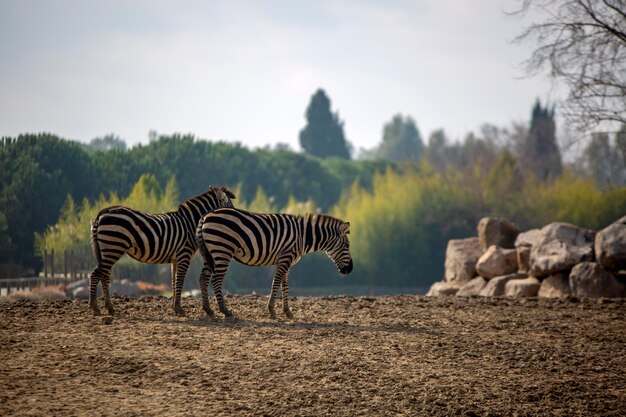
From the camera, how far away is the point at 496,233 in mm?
16812

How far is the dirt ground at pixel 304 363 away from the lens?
22.4ft

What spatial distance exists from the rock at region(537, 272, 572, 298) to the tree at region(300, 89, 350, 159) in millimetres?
58081

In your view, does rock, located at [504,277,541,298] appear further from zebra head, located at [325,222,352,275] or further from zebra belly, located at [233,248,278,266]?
zebra belly, located at [233,248,278,266]

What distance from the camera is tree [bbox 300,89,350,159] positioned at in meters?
72.6

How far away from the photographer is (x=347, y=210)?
31109mm

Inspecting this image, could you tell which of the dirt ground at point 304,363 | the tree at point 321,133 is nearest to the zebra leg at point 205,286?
the dirt ground at point 304,363

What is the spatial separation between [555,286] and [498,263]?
147 cm

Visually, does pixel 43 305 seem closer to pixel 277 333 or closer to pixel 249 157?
pixel 277 333

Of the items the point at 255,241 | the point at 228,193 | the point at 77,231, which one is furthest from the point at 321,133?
the point at 255,241

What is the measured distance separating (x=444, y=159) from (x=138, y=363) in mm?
74251

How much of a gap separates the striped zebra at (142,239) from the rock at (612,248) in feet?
24.5

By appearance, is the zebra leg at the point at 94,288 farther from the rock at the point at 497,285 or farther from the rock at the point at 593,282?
the rock at the point at 593,282

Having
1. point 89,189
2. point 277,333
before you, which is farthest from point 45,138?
point 277,333

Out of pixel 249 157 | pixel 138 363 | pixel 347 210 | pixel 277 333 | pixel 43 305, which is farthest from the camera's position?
pixel 249 157
